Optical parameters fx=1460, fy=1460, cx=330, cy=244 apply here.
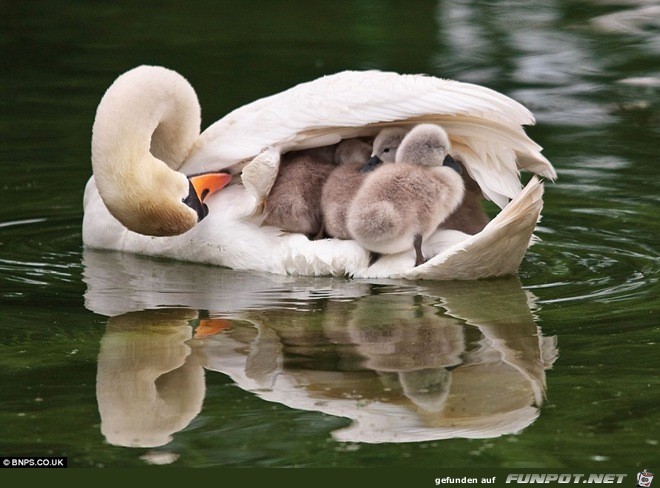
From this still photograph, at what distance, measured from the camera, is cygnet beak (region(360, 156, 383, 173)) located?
689 centimetres

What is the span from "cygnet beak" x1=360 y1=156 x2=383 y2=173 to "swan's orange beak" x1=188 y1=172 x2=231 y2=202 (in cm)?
81

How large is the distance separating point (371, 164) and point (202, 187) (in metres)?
0.90

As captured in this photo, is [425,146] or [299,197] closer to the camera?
[425,146]

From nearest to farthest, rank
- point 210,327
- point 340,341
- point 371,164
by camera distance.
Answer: point 340,341, point 210,327, point 371,164

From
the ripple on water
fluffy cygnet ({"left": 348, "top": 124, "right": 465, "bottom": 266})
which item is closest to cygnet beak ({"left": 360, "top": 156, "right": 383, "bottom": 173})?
fluffy cygnet ({"left": 348, "top": 124, "right": 465, "bottom": 266})

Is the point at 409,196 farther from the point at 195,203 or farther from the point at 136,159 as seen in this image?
the point at 136,159

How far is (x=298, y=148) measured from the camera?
23.3 ft

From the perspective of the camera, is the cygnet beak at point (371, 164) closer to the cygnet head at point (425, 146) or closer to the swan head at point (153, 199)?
the cygnet head at point (425, 146)

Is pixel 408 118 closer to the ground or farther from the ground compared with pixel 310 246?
farther from the ground

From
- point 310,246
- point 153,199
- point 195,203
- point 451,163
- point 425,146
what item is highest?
point 425,146

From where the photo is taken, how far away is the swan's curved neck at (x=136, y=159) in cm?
688

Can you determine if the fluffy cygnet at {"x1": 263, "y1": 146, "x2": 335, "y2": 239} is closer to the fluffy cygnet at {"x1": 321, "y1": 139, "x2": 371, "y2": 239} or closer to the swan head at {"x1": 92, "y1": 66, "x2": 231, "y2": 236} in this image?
the fluffy cygnet at {"x1": 321, "y1": 139, "x2": 371, "y2": 239}

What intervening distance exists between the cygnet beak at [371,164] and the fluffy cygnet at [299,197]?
0.27m

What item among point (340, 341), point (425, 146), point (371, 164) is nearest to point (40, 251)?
point (371, 164)
